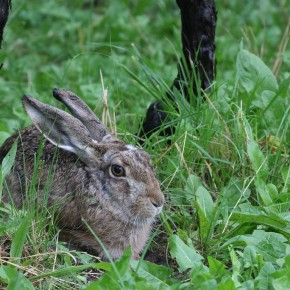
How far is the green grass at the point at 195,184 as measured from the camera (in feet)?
15.0

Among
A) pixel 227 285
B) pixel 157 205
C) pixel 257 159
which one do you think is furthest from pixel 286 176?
pixel 227 285

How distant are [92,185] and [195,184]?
625mm

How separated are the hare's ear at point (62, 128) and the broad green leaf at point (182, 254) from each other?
891mm

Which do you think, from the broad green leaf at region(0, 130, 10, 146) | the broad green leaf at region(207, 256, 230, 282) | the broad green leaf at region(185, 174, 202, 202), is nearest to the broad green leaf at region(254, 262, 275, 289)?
the broad green leaf at region(207, 256, 230, 282)

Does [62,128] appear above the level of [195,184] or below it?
above

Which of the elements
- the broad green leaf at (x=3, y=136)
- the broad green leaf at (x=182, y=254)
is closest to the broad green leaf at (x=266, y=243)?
the broad green leaf at (x=182, y=254)

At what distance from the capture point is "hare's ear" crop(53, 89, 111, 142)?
5.77 m

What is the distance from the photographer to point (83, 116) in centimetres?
582

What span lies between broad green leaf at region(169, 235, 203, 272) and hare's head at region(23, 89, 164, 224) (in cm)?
32

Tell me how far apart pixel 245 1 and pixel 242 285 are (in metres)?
5.85

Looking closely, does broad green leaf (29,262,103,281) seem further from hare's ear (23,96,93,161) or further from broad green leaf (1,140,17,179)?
hare's ear (23,96,93,161)

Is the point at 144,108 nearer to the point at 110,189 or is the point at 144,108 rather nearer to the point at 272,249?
the point at 110,189

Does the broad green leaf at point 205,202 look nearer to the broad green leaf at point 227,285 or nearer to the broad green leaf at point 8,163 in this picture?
the broad green leaf at point 227,285

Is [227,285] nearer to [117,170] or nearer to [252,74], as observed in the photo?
[117,170]
